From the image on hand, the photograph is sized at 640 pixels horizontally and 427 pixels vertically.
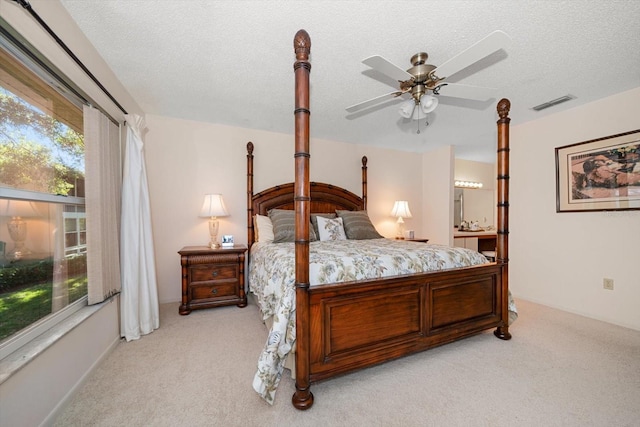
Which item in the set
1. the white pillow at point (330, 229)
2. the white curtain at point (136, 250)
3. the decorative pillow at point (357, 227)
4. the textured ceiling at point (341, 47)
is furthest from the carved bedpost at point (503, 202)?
the white curtain at point (136, 250)

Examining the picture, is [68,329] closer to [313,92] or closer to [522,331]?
[313,92]

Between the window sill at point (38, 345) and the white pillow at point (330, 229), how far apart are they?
232 cm

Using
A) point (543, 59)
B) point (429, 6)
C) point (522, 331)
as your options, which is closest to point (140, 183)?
point (429, 6)

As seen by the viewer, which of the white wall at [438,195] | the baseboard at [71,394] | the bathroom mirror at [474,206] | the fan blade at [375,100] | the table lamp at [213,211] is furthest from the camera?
the bathroom mirror at [474,206]

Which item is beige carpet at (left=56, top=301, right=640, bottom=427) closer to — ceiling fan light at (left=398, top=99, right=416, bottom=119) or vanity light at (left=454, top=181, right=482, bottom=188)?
ceiling fan light at (left=398, top=99, right=416, bottom=119)

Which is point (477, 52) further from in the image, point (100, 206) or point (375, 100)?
point (100, 206)

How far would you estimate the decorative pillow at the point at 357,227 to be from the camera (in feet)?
11.7

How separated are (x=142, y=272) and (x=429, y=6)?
3141mm

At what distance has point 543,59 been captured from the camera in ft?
6.95

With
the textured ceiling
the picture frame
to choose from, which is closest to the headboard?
the picture frame

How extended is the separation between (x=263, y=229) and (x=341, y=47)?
2.25 m

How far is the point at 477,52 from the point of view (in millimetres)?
1478

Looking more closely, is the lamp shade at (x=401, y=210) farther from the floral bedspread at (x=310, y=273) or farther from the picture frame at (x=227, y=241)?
the picture frame at (x=227, y=241)

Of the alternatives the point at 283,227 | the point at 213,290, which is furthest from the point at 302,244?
the point at 213,290
